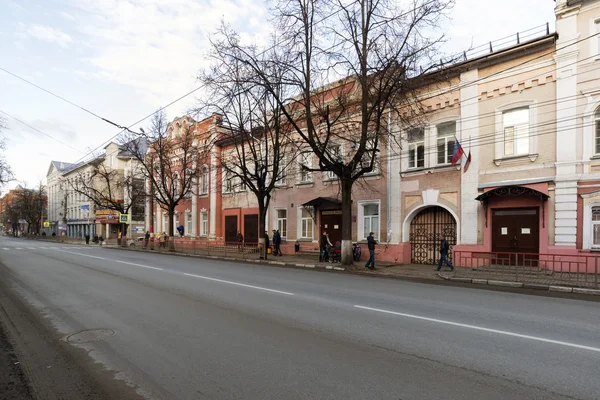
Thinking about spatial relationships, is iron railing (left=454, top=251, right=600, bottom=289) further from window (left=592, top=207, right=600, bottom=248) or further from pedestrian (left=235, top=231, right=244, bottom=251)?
pedestrian (left=235, top=231, right=244, bottom=251)

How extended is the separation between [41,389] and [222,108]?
55.8ft

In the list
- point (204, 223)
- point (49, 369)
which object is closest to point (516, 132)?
point (49, 369)

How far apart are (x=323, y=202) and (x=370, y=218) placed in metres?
3.00

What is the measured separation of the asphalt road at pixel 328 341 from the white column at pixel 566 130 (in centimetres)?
567

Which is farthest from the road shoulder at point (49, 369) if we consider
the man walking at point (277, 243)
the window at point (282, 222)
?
the window at point (282, 222)

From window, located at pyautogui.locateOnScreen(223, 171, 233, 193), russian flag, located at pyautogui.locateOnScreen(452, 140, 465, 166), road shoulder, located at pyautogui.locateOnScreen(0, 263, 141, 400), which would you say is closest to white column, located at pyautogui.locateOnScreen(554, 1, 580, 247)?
russian flag, located at pyautogui.locateOnScreen(452, 140, 465, 166)

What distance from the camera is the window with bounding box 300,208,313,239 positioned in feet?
81.3

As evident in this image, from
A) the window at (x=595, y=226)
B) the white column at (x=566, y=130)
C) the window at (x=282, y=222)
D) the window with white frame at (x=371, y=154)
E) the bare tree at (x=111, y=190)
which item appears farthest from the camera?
the bare tree at (x=111, y=190)

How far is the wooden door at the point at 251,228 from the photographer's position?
95.1 feet

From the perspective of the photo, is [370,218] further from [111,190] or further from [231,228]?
[111,190]

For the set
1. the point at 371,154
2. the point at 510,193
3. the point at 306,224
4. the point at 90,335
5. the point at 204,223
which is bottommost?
the point at 90,335

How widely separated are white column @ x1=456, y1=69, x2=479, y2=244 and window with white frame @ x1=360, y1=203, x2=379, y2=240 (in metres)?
4.72

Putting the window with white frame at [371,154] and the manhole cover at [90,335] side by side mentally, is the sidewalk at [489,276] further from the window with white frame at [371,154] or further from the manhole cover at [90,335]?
the manhole cover at [90,335]

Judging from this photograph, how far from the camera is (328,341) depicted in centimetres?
572
